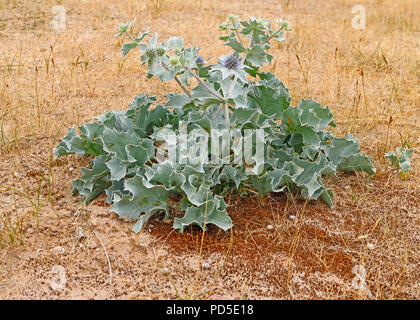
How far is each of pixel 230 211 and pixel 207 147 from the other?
0.39 m

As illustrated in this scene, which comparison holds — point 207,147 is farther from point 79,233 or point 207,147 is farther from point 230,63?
point 79,233

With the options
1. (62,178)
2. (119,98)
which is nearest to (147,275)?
(62,178)

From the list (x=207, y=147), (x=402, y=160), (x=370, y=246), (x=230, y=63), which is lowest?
(x=370, y=246)

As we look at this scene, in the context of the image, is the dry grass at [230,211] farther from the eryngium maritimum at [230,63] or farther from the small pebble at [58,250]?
the eryngium maritimum at [230,63]

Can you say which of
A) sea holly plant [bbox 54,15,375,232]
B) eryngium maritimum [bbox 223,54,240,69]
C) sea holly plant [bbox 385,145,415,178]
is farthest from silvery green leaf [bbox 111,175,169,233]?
sea holly plant [bbox 385,145,415,178]

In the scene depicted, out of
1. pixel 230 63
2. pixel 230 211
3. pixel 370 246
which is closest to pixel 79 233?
pixel 230 211

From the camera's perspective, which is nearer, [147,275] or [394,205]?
[147,275]

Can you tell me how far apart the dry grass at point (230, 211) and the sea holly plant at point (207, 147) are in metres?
0.13

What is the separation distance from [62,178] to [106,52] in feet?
8.25

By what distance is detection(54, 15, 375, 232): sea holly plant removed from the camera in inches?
101

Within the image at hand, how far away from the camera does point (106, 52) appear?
5.24 m

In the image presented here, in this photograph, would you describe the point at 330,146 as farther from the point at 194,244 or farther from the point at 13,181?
the point at 13,181

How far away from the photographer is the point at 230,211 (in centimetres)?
274

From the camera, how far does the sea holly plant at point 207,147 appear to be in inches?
101
